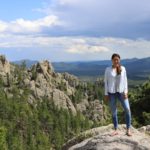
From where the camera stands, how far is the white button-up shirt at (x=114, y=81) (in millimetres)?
21561

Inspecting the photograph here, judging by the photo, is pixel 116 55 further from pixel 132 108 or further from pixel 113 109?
pixel 132 108

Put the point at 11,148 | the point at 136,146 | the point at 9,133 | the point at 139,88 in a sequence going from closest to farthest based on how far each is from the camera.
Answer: the point at 136,146
the point at 139,88
the point at 11,148
the point at 9,133

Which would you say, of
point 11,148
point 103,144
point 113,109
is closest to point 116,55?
point 113,109

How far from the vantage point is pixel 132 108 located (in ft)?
180

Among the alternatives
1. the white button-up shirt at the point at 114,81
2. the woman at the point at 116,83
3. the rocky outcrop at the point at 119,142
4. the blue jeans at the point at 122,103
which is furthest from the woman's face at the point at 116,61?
the rocky outcrop at the point at 119,142

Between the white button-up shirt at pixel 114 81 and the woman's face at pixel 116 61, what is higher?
the woman's face at pixel 116 61

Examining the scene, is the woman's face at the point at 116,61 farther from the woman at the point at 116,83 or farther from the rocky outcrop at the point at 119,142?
the rocky outcrop at the point at 119,142

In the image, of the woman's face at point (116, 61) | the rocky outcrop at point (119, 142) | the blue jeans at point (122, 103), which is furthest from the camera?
the blue jeans at point (122, 103)

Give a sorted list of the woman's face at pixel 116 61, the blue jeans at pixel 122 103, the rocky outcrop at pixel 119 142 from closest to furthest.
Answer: the rocky outcrop at pixel 119 142 < the woman's face at pixel 116 61 < the blue jeans at pixel 122 103

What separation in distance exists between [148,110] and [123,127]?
30.1m


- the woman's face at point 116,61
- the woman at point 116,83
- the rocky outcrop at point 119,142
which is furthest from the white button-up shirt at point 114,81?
the rocky outcrop at point 119,142

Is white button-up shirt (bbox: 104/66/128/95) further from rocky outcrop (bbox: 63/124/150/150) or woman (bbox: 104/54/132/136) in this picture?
rocky outcrop (bbox: 63/124/150/150)

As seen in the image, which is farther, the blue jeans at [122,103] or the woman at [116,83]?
the blue jeans at [122,103]

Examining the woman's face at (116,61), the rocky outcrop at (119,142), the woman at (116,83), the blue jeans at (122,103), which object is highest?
the woman's face at (116,61)
